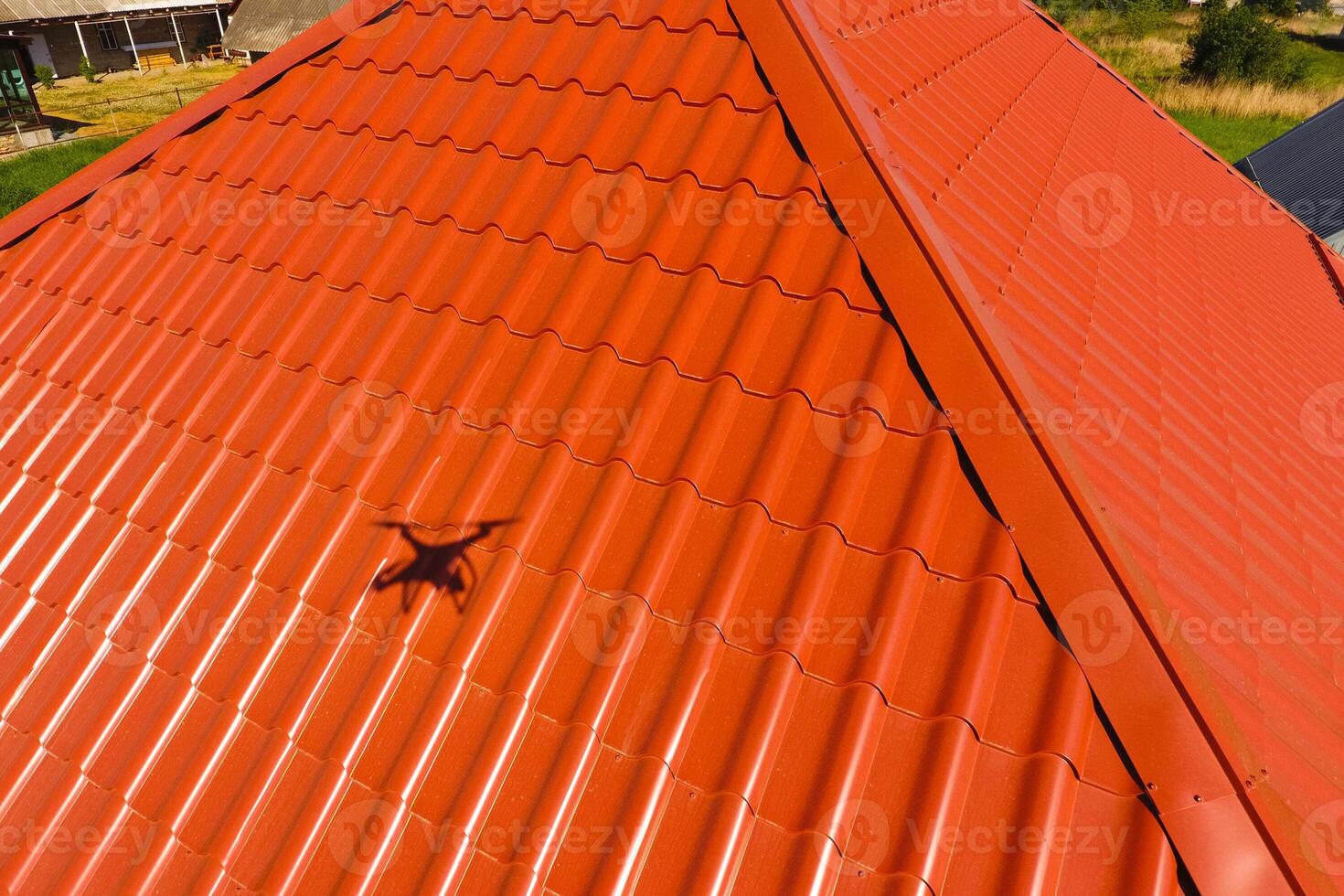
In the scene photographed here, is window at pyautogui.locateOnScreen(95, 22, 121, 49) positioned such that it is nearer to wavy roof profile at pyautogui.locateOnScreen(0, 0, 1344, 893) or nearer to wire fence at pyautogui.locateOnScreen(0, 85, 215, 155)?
wire fence at pyautogui.locateOnScreen(0, 85, 215, 155)

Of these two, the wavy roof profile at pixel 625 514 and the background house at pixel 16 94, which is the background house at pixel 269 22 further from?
the wavy roof profile at pixel 625 514

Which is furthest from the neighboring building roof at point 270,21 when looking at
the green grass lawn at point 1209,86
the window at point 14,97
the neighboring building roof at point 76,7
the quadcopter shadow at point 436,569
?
the quadcopter shadow at point 436,569

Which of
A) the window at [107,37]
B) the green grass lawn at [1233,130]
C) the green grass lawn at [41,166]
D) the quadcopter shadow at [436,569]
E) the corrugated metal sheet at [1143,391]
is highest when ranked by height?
the corrugated metal sheet at [1143,391]

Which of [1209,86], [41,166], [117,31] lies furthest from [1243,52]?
[117,31]

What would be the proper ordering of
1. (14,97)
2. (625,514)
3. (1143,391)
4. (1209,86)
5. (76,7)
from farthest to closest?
1. (76,7)
2. (1209,86)
3. (14,97)
4. (1143,391)
5. (625,514)

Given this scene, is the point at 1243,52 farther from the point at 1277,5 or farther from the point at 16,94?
the point at 16,94

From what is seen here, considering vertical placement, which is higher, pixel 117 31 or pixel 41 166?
pixel 41 166

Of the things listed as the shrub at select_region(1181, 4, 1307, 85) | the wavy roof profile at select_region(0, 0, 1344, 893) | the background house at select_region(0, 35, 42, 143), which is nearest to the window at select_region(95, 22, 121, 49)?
the background house at select_region(0, 35, 42, 143)

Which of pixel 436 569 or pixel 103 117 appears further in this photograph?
pixel 103 117
